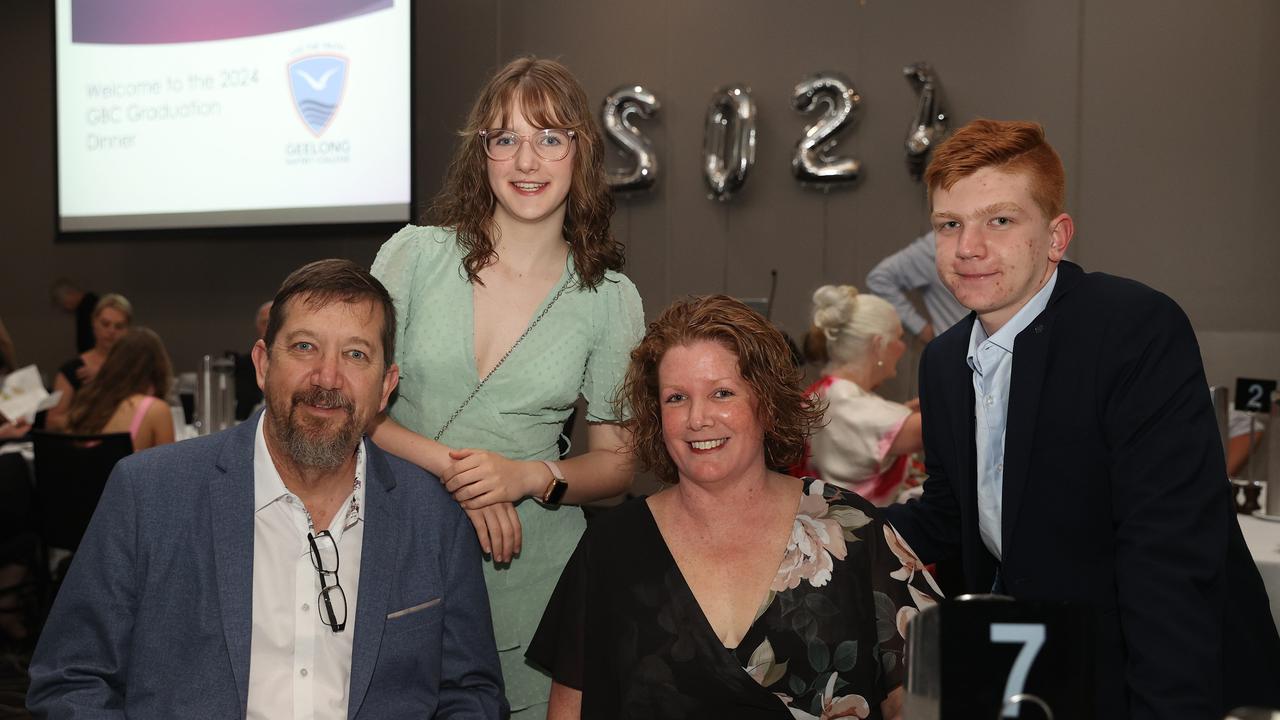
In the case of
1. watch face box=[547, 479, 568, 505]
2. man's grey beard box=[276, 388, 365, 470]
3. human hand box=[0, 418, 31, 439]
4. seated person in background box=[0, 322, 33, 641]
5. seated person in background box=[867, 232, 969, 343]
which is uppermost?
seated person in background box=[867, 232, 969, 343]

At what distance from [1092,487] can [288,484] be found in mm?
1298

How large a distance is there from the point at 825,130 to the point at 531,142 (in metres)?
4.03

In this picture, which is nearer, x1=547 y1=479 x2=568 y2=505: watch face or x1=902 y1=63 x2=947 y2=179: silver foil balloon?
x1=547 y1=479 x2=568 y2=505: watch face

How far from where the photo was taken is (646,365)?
6.28 ft

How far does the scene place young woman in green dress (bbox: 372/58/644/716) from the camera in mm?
2027

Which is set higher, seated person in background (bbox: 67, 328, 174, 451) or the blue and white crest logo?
the blue and white crest logo

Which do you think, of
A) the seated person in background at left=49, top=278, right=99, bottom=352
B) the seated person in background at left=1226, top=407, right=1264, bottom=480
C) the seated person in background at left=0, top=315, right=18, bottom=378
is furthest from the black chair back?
the seated person in background at left=49, top=278, right=99, bottom=352

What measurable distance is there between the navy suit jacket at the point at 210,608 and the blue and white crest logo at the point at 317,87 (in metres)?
4.73

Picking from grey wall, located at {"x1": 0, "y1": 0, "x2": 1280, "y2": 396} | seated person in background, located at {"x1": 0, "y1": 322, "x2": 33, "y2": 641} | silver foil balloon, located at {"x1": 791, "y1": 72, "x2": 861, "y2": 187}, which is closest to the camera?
seated person in background, located at {"x1": 0, "y1": 322, "x2": 33, "y2": 641}

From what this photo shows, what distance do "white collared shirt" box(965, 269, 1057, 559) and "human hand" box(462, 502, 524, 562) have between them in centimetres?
81

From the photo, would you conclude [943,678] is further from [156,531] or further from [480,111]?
[480,111]

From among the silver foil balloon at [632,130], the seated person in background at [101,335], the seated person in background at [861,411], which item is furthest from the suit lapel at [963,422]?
the seated person in background at [101,335]

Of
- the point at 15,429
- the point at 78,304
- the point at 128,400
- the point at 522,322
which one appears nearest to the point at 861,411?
the point at 522,322

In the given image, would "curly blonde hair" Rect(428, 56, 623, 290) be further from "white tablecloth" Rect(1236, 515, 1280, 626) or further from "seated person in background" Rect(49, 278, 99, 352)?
"seated person in background" Rect(49, 278, 99, 352)
